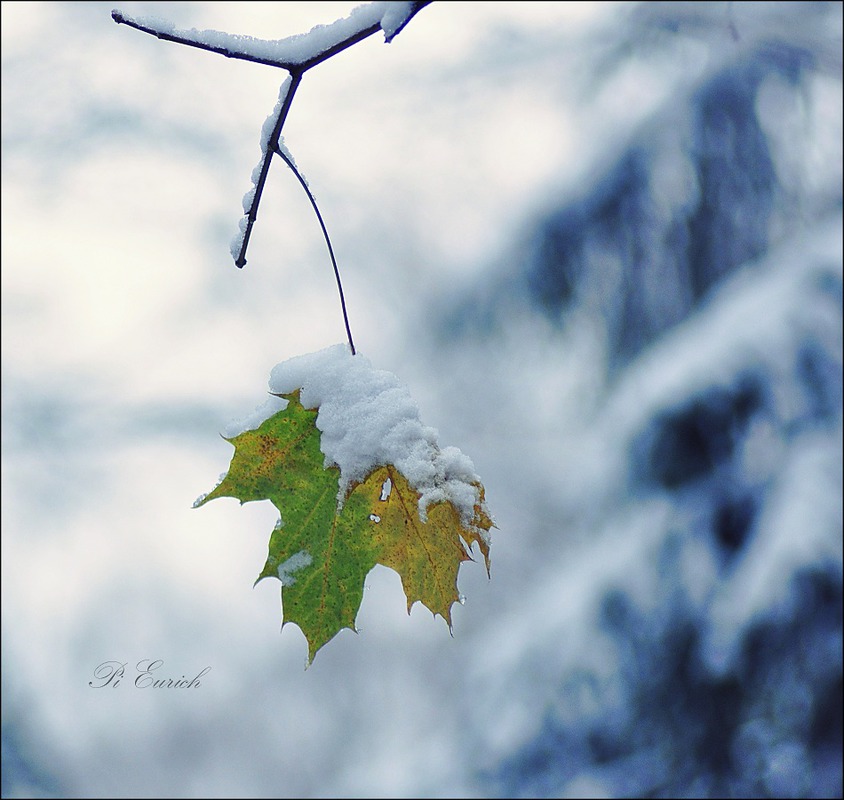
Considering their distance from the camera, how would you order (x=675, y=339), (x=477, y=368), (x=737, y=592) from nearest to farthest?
(x=737, y=592) → (x=675, y=339) → (x=477, y=368)

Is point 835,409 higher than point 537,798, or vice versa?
point 835,409

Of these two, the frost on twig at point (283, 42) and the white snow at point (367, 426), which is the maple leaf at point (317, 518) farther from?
the frost on twig at point (283, 42)

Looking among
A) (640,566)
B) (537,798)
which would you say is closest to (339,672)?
(537,798)

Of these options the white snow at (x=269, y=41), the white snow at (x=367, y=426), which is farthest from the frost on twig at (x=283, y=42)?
the white snow at (x=367, y=426)

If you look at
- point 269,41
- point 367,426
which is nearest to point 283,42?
point 269,41

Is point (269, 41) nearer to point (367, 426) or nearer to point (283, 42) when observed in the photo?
point (283, 42)

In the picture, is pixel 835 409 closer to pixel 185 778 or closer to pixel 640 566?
pixel 640 566
